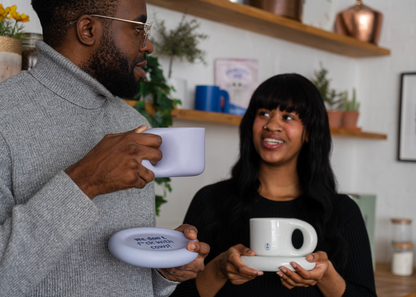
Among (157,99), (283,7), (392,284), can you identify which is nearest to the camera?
(157,99)

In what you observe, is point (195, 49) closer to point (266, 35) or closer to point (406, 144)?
point (266, 35)

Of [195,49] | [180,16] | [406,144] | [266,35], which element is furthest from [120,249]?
[406,144]

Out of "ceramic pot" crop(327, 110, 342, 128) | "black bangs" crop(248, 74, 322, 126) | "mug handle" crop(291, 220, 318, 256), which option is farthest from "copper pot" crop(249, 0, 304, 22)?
"mug handle" crop(291, 220, 318, 256)

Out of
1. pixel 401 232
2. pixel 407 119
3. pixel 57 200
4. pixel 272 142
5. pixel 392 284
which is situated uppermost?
pixel 407 119

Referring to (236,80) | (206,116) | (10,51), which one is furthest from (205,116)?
(10,51)

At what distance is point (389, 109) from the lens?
126 inches

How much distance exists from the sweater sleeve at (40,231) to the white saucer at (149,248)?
11 cm

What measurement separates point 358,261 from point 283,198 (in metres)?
0.29

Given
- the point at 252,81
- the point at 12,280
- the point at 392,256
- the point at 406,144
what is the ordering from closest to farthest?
the point at 12,280 < the point at 252,81 < the point at 392,256 < the point at 406,144

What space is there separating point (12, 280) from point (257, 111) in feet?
3.23

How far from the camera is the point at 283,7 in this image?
7.73 ft

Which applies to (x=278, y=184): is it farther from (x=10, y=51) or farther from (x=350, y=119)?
(x=350, y=119)

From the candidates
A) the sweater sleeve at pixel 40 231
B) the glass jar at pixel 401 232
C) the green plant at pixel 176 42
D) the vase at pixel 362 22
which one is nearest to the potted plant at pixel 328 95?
the vase at pixel 362 22

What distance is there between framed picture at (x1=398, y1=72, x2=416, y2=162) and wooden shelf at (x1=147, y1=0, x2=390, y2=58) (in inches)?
10.2
